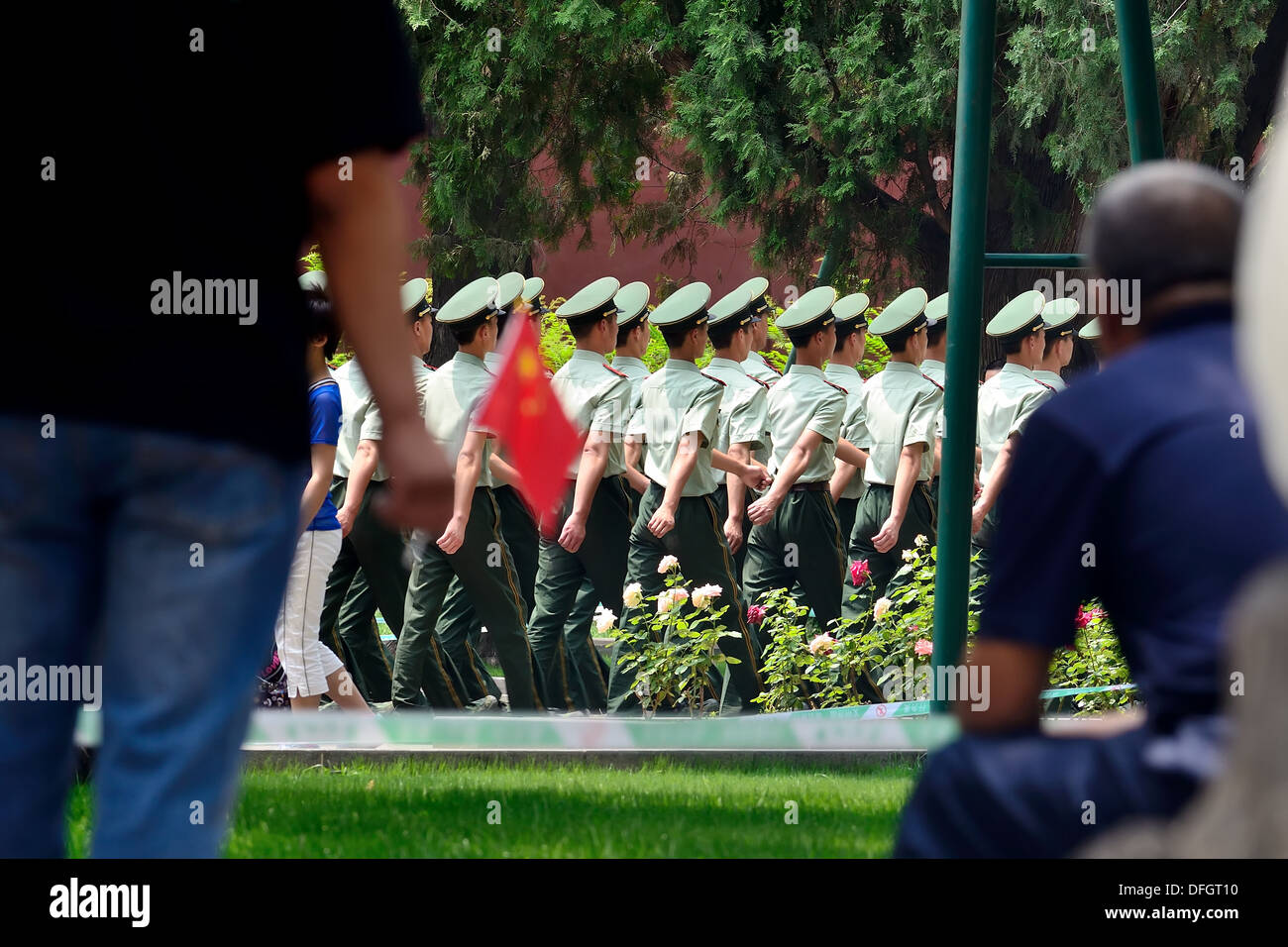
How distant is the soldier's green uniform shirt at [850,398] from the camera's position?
33.1 feet

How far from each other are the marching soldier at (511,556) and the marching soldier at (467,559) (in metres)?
0.09

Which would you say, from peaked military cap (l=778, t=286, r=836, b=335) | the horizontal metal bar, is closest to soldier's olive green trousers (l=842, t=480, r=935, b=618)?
peaked military cap (l=778, t=286, r=836, b=335)

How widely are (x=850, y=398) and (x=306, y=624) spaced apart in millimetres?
3898

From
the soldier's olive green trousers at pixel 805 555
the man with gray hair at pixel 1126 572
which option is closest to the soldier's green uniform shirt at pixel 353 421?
the soldier's olive green trousers at pixel 805 555

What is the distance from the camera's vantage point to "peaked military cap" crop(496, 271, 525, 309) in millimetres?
9094

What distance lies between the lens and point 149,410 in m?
1.75

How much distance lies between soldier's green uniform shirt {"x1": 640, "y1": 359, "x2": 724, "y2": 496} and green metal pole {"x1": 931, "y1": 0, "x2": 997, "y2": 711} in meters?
2.68

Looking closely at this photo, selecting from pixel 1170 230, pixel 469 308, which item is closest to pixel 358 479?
pixel 469 308

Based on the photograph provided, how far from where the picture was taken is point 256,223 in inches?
72.0

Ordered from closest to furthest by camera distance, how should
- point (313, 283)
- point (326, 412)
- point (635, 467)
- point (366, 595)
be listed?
point (313, 283) < point (326, 412) < point (366, 595) < point (635, 467)

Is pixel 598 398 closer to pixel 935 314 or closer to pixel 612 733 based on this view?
pixel 935 314

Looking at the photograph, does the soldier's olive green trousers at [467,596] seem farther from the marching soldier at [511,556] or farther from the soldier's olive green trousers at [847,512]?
the soldier's olive green trousers at [847,512]
